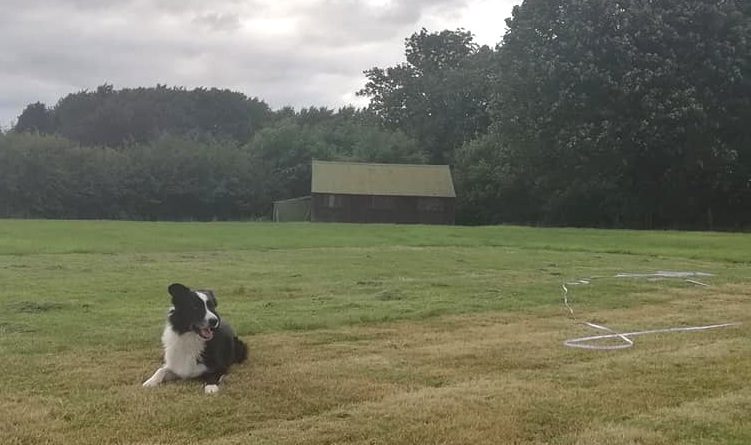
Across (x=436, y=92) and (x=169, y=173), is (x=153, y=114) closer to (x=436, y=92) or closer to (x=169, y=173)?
(x=169, y=173)

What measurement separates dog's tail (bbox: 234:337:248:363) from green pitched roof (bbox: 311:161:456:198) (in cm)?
4435

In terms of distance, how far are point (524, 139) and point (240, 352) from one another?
110ft

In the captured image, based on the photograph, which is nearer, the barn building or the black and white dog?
the black and white dog

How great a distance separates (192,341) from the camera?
6.30 meters

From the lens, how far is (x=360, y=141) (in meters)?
61.7

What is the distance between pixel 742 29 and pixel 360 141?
32.9 meters

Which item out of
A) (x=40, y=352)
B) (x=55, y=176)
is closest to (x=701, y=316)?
(x=40, y=352)

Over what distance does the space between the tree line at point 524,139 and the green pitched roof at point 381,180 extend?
81.0 inches

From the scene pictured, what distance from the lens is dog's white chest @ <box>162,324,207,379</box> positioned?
243 inches

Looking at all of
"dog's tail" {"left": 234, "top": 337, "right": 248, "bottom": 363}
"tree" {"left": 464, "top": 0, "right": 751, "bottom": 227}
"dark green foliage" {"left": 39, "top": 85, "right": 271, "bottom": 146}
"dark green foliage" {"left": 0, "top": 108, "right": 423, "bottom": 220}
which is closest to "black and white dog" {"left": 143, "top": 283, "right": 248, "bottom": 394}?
"dog's tail" {"left": 234, "top": 337, "right": 248, "bottom": 363}

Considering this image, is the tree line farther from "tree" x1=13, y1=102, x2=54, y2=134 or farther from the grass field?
the grass field

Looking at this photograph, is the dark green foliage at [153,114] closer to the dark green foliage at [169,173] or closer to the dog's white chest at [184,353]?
the dark green foliage at [169,173]

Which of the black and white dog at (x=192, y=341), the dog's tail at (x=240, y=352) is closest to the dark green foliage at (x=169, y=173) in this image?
the dog's tail at (x=240, y=352)

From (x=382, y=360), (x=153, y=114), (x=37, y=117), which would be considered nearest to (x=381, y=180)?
(x=153, y=114)
